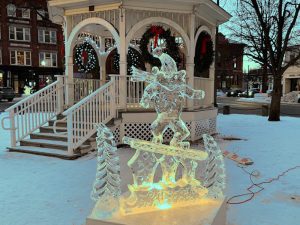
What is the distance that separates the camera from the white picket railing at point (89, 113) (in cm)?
718

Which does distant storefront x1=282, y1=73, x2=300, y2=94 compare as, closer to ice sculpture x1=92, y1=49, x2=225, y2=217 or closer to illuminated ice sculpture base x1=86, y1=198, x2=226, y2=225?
ice sculpture x1=92, y1=49, x2=225, y2=217

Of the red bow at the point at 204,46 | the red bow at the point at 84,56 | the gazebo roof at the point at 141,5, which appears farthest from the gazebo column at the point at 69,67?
the red bow at the point at 204,46

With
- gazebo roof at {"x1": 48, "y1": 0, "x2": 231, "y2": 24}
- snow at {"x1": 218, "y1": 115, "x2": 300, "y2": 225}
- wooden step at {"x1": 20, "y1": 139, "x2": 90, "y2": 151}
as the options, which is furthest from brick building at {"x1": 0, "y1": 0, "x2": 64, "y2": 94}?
snow at {"x1": 218, "y1": 115, "x2": 300, "y2": 225}

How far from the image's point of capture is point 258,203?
178 inches

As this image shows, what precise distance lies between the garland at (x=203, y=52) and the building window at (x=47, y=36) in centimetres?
3616

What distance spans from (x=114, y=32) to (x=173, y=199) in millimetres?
6242

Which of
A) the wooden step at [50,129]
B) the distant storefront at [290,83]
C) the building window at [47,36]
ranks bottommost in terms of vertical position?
the wooden step at [50,129]

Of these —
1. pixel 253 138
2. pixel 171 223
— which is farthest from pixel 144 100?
pixel 253 138

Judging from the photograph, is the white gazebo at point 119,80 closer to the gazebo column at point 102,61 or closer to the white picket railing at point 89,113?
the white picket railing at point 89,113

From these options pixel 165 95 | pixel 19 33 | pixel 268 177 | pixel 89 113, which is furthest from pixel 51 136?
pixel 19 33

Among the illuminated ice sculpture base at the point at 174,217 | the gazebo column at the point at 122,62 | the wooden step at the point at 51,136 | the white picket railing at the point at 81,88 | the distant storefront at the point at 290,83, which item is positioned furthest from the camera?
the distant storefront at the point at 290,83

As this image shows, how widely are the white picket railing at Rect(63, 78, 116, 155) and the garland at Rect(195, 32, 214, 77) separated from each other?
2.78 metres

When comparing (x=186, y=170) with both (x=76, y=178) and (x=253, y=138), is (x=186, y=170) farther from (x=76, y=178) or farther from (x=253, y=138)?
(x=253, y=138)

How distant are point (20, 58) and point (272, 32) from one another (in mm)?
31194
